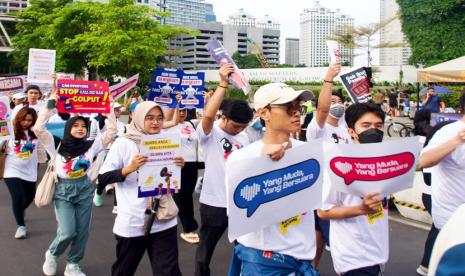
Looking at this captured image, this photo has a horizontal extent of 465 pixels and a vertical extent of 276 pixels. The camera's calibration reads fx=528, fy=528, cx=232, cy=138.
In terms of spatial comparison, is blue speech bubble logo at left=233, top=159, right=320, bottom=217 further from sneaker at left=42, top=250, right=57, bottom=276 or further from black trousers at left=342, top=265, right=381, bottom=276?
sneaker at left=42, top=250, right=57, bottom=276

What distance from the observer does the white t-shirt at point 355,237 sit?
3.05 m

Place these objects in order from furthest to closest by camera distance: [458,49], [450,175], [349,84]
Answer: [458,49]
[349,84]
[450,175]

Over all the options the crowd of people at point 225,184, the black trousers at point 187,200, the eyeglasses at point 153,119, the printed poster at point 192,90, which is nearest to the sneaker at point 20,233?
the crowd of people at point 225,184

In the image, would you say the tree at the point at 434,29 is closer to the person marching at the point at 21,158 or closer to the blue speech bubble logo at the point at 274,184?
the person marching at the point at 21,158

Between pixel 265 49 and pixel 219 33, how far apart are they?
16771mm

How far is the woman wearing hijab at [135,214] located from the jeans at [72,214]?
3.57ft

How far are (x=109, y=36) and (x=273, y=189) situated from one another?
90.8ft

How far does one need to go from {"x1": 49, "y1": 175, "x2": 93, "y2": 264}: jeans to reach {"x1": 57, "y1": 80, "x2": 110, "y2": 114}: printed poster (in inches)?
51.6

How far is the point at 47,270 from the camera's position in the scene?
5129 mm

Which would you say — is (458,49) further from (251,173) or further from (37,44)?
(251,173)

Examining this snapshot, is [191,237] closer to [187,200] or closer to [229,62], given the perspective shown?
[187,200]

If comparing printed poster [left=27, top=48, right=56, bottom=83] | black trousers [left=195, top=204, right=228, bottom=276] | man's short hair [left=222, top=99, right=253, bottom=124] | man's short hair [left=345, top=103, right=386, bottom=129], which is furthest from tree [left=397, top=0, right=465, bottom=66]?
man's short hair [left=345, top=103, right=386, bottom=129]

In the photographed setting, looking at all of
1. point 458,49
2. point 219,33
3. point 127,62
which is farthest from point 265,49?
point 127,62

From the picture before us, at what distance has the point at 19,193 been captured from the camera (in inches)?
251
